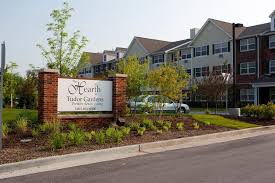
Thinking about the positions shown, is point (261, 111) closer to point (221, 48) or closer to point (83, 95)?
point (83, 95)

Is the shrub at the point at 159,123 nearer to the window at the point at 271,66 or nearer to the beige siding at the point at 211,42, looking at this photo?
the window at the point at 271,66

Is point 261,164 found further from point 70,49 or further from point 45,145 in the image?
point 70,49

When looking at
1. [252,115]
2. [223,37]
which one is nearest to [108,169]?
[252,115]

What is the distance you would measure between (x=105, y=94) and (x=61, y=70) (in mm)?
4940

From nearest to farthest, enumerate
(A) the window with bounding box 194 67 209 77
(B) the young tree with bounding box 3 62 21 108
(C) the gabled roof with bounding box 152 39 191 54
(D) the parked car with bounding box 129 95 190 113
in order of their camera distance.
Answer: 1. (D) the parked car with bounding box 129 95 190 113
2. (B) the young tree with bounding box 3 62 21 108
3. (A) the window with bounding box 194 67 209 77
4. (C) the gabled roof with bounding box 152 39 191 54

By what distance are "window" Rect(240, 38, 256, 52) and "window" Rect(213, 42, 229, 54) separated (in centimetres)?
218

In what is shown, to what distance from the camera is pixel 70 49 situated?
65.0 ft

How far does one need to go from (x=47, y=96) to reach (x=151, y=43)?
156ft

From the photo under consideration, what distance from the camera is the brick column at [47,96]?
13664 mm

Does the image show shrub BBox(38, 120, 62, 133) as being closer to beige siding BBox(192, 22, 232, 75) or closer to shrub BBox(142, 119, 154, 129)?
shrub BBox(142, 119, 154, 129)

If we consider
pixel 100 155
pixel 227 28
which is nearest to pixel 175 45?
pixel 227 28

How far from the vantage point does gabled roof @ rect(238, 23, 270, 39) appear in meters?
43.2

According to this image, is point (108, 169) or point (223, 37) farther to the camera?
point (223, 37)

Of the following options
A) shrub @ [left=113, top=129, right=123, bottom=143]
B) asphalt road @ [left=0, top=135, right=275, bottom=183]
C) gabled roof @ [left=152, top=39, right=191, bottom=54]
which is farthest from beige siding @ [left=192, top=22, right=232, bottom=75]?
asphalt road @ [left=0, top=135, right=275, bottom=183]
